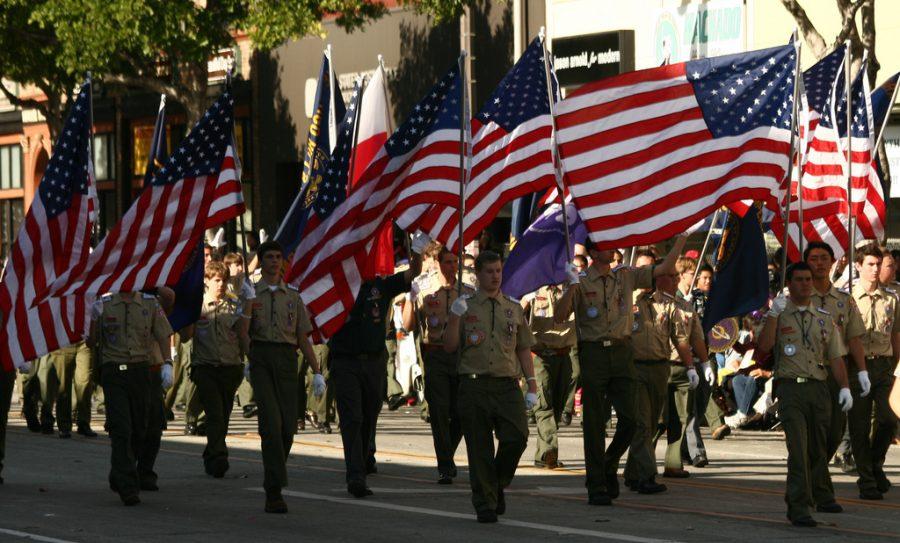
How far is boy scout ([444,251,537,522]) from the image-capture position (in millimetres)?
12406

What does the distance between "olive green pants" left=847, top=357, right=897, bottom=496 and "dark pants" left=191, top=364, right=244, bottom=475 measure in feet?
17.2

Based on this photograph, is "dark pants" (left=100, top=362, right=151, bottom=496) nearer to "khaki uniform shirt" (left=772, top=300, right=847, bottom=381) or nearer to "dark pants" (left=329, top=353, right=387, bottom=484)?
"dark pants" (left=329, top=353, right=387, bottom=484)

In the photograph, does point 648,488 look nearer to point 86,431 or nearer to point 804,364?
point 804,364

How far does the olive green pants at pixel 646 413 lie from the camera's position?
13.9m

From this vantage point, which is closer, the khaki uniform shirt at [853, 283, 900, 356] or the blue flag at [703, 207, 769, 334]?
the blue flag at [703, 207, 769, 334]

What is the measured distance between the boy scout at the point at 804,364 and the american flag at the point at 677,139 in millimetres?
1146

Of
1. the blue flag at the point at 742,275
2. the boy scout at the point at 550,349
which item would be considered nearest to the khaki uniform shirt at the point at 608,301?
the blue flag at the point at 742,275

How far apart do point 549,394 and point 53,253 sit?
4700 mm

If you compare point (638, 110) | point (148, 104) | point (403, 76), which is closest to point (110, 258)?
point (638, 110)

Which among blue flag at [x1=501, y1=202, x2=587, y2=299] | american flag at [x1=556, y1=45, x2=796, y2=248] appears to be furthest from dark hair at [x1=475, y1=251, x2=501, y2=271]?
blue flag at [x1=501, y1=202, x2=587, y2=299]

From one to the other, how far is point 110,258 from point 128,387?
3.31 ft

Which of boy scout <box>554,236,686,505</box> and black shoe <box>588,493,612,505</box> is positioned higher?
boy scout <box>554,236,686,505</box>

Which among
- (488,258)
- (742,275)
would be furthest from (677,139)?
(488,258)

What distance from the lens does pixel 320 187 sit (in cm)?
1434
